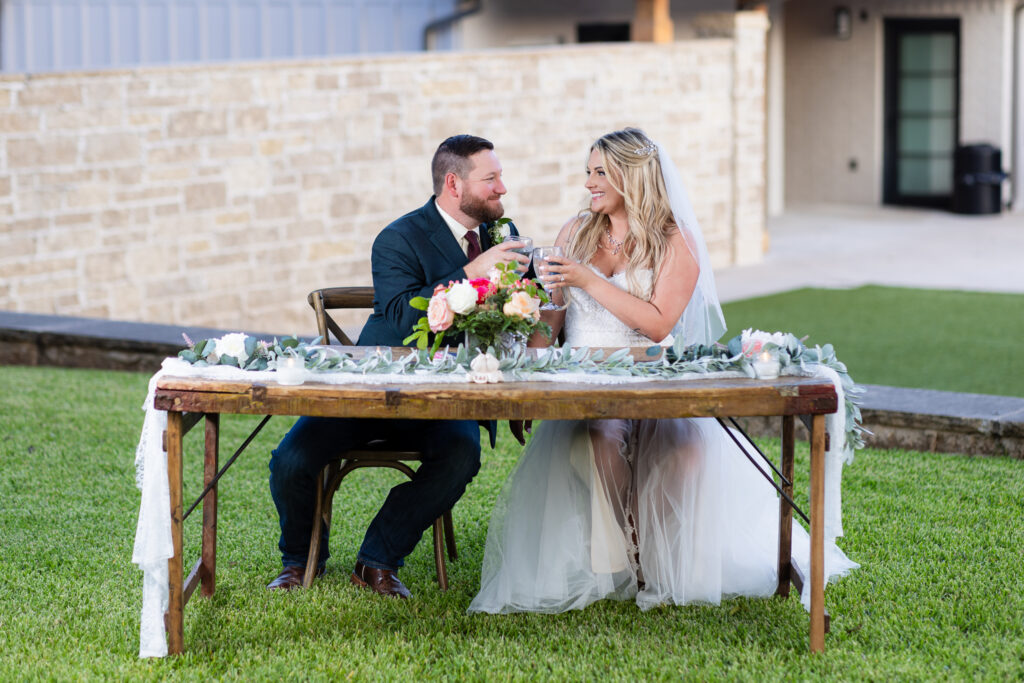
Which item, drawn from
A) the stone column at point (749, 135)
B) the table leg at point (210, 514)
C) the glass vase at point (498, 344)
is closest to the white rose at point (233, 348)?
the table leg at point (210, 514)

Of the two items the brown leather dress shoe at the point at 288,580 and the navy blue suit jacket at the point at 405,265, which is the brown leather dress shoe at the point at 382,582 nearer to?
the brown leather dress shoe at the point at 288,580

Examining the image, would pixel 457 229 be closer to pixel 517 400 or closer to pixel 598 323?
pixel 598 323

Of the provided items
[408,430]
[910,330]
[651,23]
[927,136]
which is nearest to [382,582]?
[408,430]

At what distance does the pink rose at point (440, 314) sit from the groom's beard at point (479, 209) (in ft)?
2.61

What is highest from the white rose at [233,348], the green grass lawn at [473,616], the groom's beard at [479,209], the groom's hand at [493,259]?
the groom's beard at [479,209]

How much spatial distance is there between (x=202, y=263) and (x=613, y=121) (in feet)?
13.6

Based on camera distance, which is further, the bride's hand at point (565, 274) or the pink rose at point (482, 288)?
the bride's hand at point (565, 274)

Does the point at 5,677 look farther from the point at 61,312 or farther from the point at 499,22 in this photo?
the point at 499,22

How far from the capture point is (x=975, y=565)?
4246mm

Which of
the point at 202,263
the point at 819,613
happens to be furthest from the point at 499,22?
the point at 819,613

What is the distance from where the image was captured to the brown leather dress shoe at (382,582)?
406 centimetres

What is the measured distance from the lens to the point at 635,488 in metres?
4.02

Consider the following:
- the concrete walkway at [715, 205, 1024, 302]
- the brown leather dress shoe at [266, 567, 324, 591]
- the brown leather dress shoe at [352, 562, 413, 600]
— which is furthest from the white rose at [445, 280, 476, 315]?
the concrete walkway at [715, 205, 1024, 302]

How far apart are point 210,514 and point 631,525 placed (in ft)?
3.97
